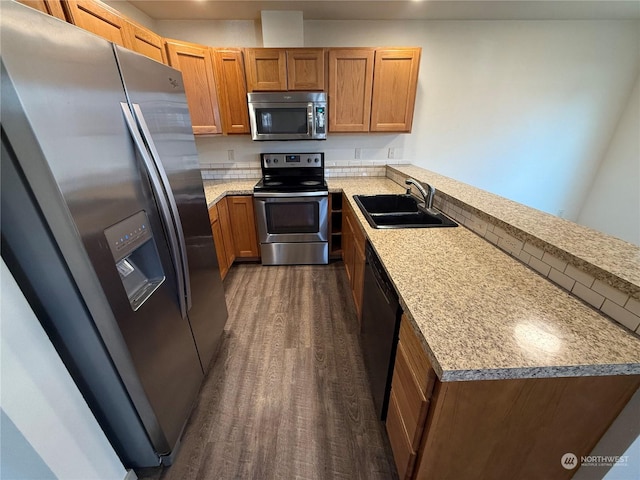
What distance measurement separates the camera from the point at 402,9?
2.31 meters

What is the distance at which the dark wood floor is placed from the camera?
3.85 feet

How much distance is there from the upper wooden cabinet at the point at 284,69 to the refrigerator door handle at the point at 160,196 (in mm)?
1841

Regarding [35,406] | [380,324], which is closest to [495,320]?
[380,324]

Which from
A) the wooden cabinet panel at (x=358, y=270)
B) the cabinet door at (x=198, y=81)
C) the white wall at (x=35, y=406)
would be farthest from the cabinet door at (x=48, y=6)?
the wooden cabinet panel at (x=358, y=270)

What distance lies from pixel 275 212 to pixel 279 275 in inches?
26.5

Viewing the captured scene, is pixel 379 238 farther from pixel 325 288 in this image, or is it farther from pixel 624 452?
pixel 325 288

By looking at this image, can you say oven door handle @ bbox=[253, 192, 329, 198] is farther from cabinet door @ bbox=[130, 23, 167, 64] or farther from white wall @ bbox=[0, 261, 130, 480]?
white wall @ bbox=[0, 261, 130, 480]

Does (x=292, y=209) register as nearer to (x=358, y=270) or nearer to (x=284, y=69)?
(x=358, y=270)

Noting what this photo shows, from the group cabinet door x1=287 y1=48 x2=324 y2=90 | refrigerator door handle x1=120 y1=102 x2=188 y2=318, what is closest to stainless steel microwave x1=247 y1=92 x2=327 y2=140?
cabinet door x1=287 y1=48 x2=324 y2=90

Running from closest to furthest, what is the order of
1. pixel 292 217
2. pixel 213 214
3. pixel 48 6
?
pixel 48 6, pixel 213 214, pixel 292 217

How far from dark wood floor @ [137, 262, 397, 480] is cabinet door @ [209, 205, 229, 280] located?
1.33ft

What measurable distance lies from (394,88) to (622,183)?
3122 millimetres

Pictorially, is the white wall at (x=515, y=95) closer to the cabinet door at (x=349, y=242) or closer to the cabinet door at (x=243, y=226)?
the cabinet door at (x=349, y=242)

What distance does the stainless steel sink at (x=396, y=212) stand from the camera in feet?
5.31
